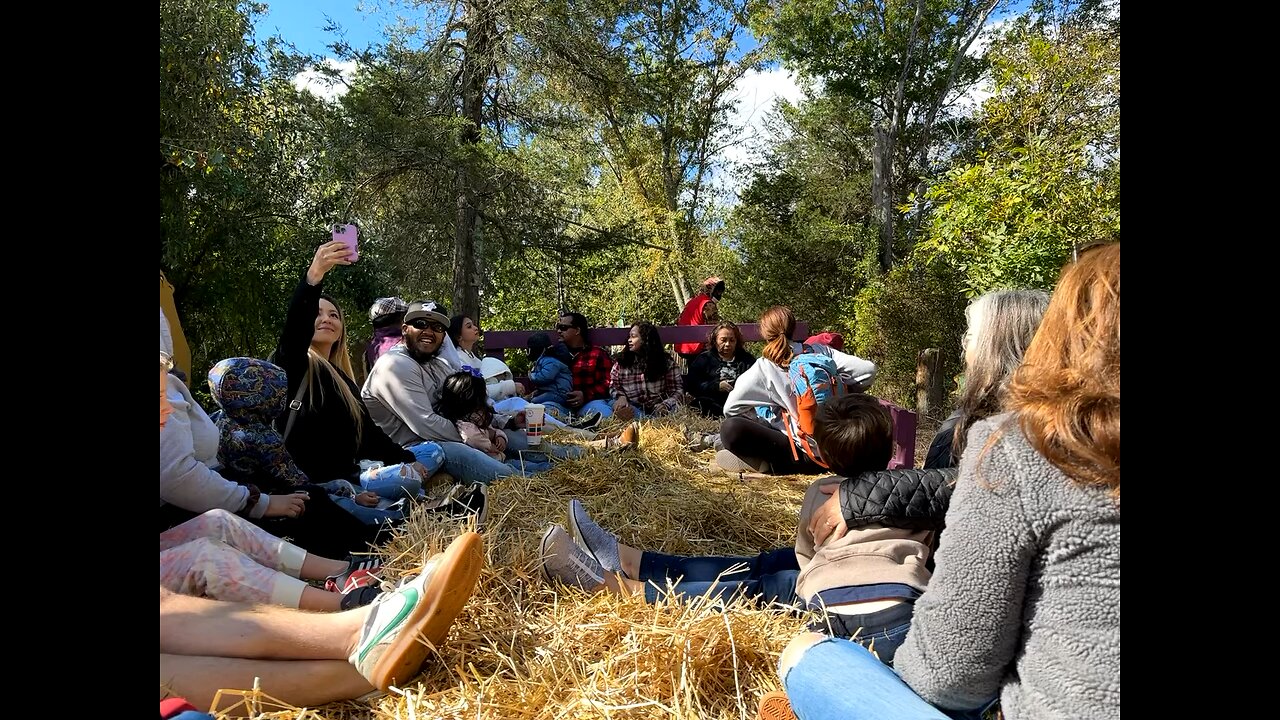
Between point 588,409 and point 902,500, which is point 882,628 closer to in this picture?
point 902,500

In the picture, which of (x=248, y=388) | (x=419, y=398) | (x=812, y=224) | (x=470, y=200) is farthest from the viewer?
(x=812, y=224)

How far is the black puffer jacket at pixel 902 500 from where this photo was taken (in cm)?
207

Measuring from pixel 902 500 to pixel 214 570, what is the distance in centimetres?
208

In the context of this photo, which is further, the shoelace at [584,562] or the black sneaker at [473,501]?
the black sneaker at [473,501]

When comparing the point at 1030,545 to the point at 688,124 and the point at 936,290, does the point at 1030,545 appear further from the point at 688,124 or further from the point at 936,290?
the point at 688,124

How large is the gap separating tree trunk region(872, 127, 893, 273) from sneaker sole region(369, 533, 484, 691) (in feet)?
39.3

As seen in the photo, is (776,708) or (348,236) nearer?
(776,708)

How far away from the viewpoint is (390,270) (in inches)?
343

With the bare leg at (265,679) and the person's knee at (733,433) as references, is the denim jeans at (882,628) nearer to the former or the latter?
the bare leg at (265,679)

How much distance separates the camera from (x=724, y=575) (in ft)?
8.25

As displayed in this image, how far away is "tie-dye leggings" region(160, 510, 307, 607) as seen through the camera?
2.07 meters

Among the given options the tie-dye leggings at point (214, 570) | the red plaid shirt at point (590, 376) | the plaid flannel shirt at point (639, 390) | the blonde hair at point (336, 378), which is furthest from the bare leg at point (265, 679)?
the red plaid shirt at point (590, 376)

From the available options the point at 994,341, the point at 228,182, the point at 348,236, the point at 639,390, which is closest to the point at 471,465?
the point at 348,236

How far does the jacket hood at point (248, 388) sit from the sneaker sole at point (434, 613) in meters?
1.46
